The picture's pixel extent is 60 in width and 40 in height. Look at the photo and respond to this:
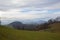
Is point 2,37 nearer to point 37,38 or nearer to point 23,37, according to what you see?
point 23,37

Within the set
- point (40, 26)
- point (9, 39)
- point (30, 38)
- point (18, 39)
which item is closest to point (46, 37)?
point (30, 38)

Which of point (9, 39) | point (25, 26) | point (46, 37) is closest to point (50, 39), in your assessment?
point (46, 37)

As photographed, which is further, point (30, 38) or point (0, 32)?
point (30, 38)

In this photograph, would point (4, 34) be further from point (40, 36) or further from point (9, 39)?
point (40, 36)

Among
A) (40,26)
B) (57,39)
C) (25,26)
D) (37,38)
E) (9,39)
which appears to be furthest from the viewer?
(40,26)

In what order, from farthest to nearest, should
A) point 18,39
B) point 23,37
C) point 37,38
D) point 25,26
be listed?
point 25,26, point 37,38, point 23,37, point 18,39

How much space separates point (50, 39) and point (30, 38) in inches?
68.6

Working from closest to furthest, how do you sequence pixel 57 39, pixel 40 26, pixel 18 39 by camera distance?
pixel 18 39 < pixel 57 39 < pixel 40 26

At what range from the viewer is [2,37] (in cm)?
993

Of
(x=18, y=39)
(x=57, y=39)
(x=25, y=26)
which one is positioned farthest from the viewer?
(x=25, y=26)

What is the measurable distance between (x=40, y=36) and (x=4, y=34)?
371 cm

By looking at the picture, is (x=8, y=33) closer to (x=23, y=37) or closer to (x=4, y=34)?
(x=4, y=34)

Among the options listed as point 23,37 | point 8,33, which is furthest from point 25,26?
point 8,33

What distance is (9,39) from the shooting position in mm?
9930
